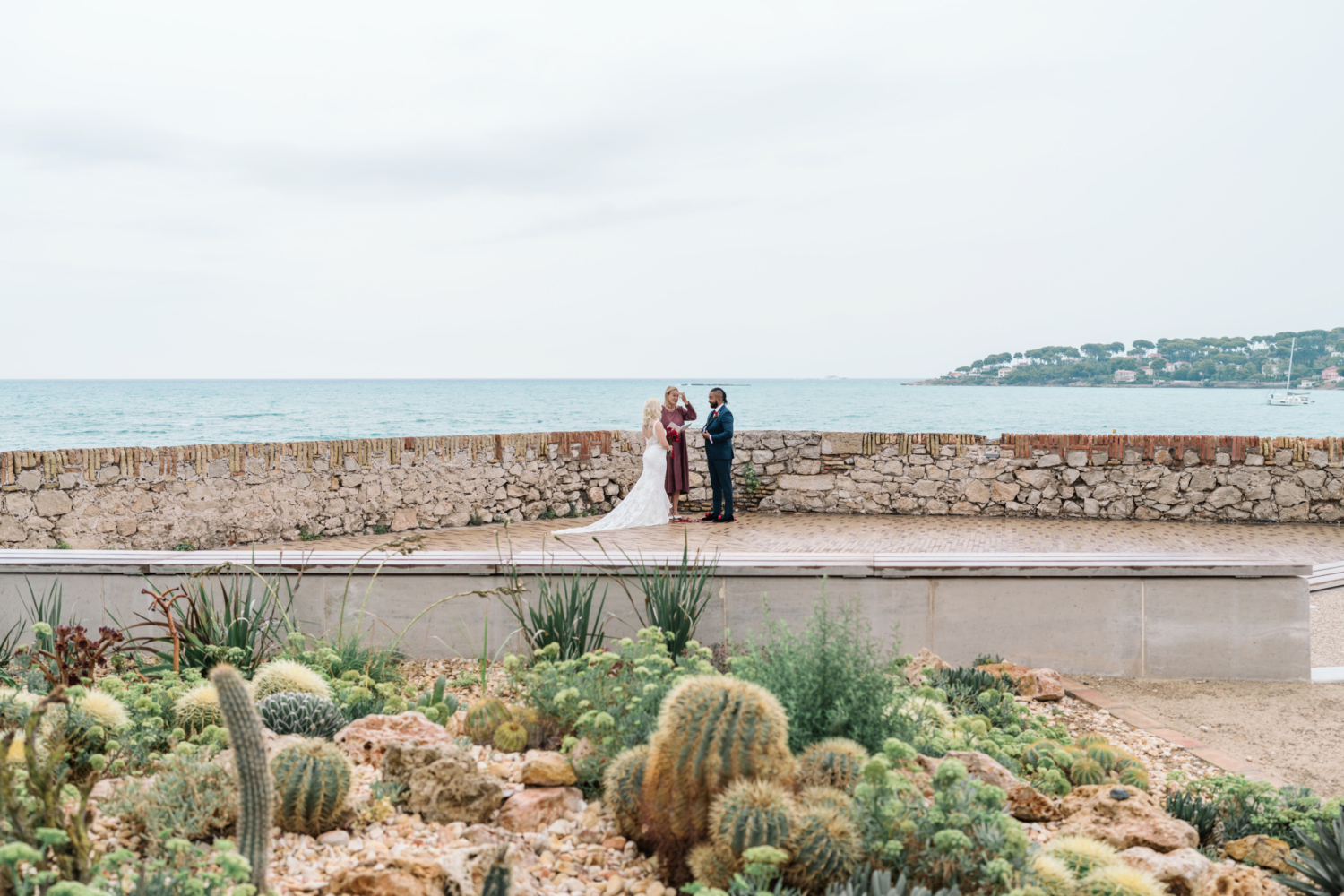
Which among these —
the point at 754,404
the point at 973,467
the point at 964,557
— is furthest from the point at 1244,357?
the point at 964,557

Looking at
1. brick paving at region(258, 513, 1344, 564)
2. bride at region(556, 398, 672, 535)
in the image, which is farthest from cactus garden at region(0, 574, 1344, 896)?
bride at region(556, 398, 672, 535)

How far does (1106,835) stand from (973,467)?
10230mm

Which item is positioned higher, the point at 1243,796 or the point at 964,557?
the point at 964,557

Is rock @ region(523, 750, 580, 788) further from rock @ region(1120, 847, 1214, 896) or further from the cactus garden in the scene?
rock @ region(1120, 847, 1214, 896)

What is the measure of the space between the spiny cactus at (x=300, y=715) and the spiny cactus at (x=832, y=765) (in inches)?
72.5

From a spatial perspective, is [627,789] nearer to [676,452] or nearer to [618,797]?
[618,797]

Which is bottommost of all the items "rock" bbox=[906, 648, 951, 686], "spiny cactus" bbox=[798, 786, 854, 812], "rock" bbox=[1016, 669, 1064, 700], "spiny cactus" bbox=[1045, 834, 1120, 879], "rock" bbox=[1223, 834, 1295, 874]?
"rock" bbox=[1016, 669, 1064, 700]

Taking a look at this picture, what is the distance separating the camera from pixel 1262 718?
4309 mm

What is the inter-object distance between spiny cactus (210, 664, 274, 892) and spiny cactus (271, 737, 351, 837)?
0.37m

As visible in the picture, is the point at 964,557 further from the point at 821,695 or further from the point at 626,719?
the point at 626,719

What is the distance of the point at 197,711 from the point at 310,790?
111 centimetres

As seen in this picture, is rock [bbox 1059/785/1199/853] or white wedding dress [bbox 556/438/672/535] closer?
rock [bbox 1059/785/1199/853]

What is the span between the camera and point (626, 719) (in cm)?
305

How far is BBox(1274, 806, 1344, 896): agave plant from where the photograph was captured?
2377 millimetres
